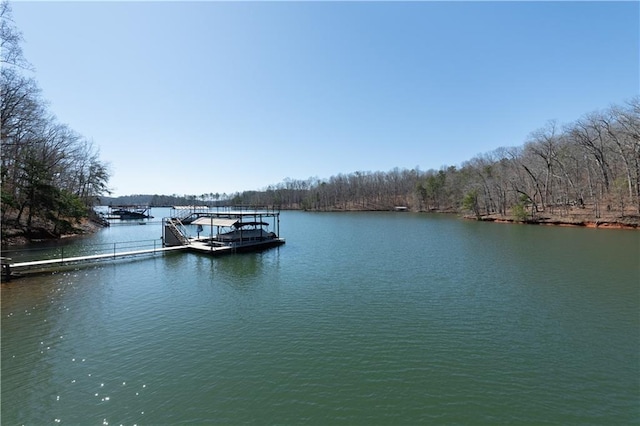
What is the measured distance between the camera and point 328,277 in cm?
1820

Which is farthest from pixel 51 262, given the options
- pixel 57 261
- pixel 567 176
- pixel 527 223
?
pixel 567 176

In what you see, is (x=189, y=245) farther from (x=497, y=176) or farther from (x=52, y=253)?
(x=497, y=176)

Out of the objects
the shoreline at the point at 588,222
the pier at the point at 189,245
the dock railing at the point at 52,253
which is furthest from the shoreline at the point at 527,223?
the pier at the point at 189,245

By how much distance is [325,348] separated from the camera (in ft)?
31.0

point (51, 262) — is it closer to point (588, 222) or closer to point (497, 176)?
point (588, 222)

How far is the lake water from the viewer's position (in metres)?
6.66

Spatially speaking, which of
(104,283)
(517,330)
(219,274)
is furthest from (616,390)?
(104,283)

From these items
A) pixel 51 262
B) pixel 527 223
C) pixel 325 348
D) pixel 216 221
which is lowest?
pixel 325 348

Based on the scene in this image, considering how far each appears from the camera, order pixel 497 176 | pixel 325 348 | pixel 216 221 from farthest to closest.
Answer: pixel 497 176 → pixel 216 221 → pixel 325 348

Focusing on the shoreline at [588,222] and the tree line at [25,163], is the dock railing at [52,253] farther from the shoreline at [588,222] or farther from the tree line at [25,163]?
the shoreline at [588,222]

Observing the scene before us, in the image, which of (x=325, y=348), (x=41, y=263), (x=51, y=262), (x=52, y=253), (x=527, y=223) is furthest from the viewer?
(x=527, y=223)

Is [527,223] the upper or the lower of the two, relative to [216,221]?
lower

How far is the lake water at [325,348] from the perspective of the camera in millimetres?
6664

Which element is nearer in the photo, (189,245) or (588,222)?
(189,245)
